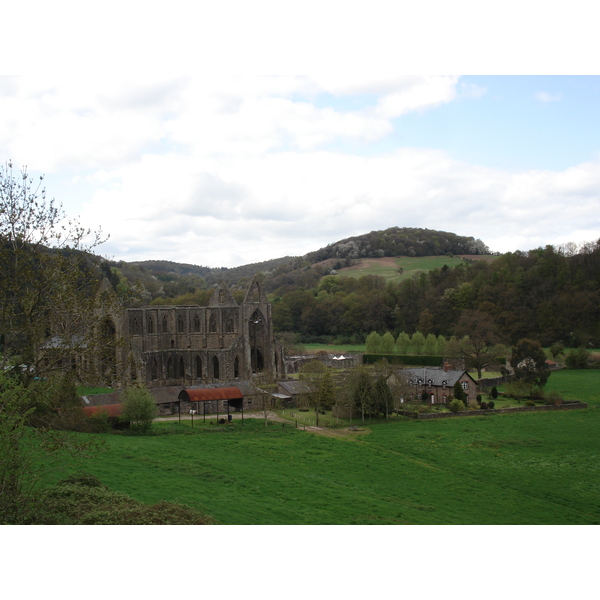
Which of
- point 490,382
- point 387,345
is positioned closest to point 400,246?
point 387,345

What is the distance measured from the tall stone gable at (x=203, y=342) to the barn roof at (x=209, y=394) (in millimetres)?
5476

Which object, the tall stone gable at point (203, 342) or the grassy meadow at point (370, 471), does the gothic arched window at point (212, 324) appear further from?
the grassy meadow at point (370, 471)

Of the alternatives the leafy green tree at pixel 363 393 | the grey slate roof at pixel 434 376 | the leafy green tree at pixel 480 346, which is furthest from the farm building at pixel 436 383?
the leafy green tree at pixel 480 346

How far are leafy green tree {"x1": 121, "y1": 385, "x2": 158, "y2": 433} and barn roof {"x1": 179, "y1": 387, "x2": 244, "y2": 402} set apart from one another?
19.1ft

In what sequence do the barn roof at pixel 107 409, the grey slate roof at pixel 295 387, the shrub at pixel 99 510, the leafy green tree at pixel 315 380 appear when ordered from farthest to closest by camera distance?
the grey slate roof at pixel 295 387, the leafy green tree at pixel 315 380, the barn roof at pixel 107 409, the shrub at pixel 99 510

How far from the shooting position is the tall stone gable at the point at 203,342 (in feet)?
147

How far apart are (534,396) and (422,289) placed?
2093 inches

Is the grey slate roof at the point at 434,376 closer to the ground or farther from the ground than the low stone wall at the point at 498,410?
farther from the ground

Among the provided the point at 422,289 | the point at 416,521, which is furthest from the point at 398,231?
the point at 416,521

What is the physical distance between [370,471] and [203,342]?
2580cm

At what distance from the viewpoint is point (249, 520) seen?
15.9 m

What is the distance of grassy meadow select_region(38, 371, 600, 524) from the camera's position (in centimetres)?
1791

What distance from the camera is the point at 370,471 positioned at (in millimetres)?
23859

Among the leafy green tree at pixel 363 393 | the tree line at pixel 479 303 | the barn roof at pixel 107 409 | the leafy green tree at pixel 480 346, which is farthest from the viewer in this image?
the tree line at pixel 479 303
